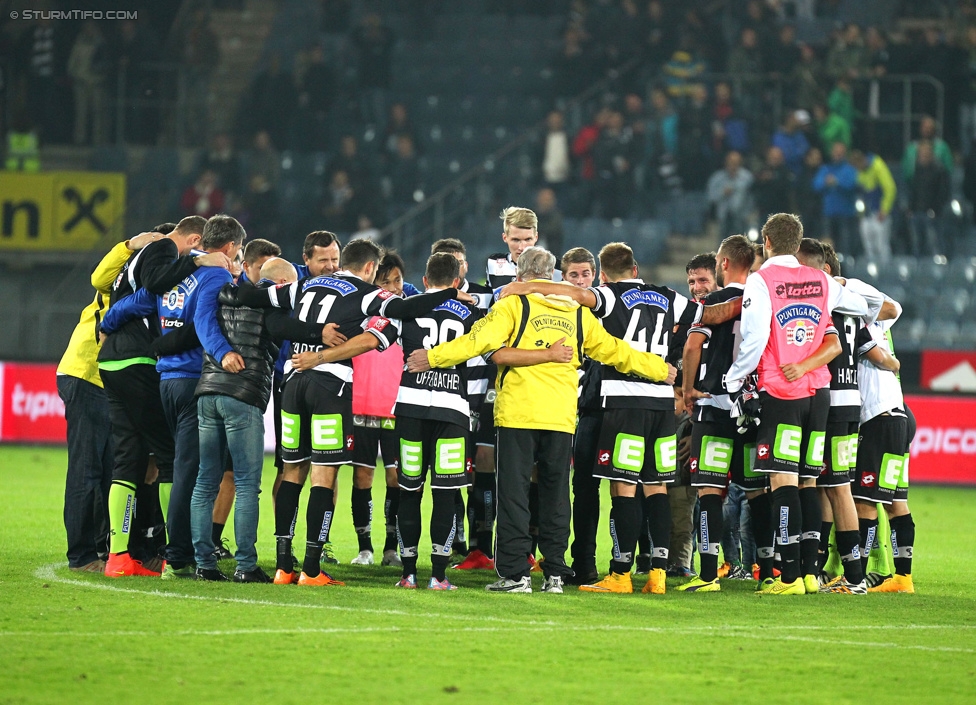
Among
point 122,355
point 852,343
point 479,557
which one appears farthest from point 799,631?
point 122,355

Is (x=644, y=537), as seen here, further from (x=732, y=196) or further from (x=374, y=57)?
(x=374, y=57)

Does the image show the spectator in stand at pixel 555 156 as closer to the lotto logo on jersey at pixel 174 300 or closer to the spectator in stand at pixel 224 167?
the spectator in stand at pixel 224 167

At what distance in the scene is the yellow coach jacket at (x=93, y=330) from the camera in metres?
8.45

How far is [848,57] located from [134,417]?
17044 millimetres

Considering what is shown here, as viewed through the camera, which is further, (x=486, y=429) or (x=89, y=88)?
(x=89, y=88)

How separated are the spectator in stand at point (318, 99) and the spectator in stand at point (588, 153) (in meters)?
4.46

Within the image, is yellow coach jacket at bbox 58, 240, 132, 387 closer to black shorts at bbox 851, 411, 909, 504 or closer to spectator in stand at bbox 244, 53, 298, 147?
black shorts at bbox 851, 411, 909, 504

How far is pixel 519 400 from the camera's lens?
7895 millimetres

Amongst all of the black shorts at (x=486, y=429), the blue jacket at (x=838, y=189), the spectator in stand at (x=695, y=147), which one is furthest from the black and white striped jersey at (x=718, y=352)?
the spectator in stand at (x=695, y=147)

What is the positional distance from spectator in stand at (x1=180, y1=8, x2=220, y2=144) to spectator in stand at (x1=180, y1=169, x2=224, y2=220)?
1004 mm

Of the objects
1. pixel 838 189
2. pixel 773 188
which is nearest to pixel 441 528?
pixel 773 188

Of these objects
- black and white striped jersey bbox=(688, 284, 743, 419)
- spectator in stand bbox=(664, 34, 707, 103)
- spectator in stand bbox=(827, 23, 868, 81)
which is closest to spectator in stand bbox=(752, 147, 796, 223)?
spectator in stand bbox=(664, 34, 707, 103)

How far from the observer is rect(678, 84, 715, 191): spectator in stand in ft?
71.0

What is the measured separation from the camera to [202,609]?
276 inches
